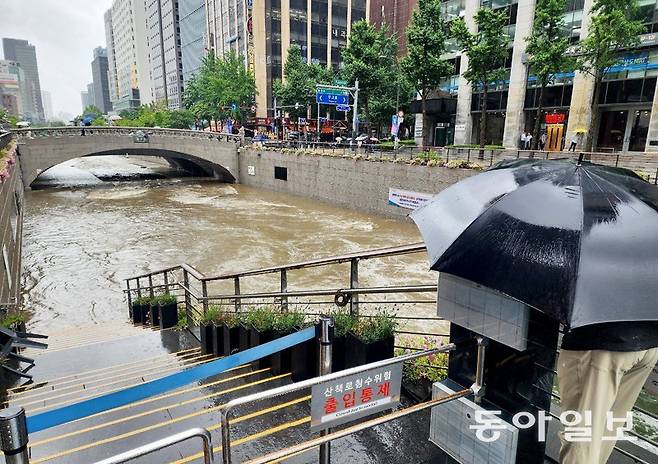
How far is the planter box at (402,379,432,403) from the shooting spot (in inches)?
154

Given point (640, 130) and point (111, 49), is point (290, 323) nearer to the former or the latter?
point (640, 130)

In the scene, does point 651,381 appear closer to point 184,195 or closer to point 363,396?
point 363,396

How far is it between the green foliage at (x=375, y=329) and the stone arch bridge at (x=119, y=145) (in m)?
37.4

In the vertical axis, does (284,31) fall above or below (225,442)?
above

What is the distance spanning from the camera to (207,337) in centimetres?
677

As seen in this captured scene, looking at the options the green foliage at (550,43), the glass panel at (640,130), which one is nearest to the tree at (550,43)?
the green foliage at (550,43)

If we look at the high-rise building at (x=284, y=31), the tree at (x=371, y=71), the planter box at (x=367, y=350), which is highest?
the high-rise building at (x=284, y=31)

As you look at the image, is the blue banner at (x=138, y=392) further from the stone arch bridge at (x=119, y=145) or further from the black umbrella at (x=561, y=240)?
the stone arch bridge at (x=119, y=145)

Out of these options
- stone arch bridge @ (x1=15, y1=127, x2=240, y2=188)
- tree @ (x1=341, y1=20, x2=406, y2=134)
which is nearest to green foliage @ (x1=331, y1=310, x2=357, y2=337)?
tree @ (x1=341, y1=20, x2=406, y2=134)

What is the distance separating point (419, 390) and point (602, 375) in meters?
2.05

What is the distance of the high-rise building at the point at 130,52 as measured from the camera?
141 metres

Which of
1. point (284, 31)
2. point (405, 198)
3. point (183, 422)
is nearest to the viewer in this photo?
point (183, 422)

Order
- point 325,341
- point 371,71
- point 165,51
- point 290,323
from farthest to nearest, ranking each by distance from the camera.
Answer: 1. point 165,51
2. point 371,71
3. point 290,323
4. point 325,341

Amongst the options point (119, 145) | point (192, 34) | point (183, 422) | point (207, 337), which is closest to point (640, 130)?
point (207, 337)
